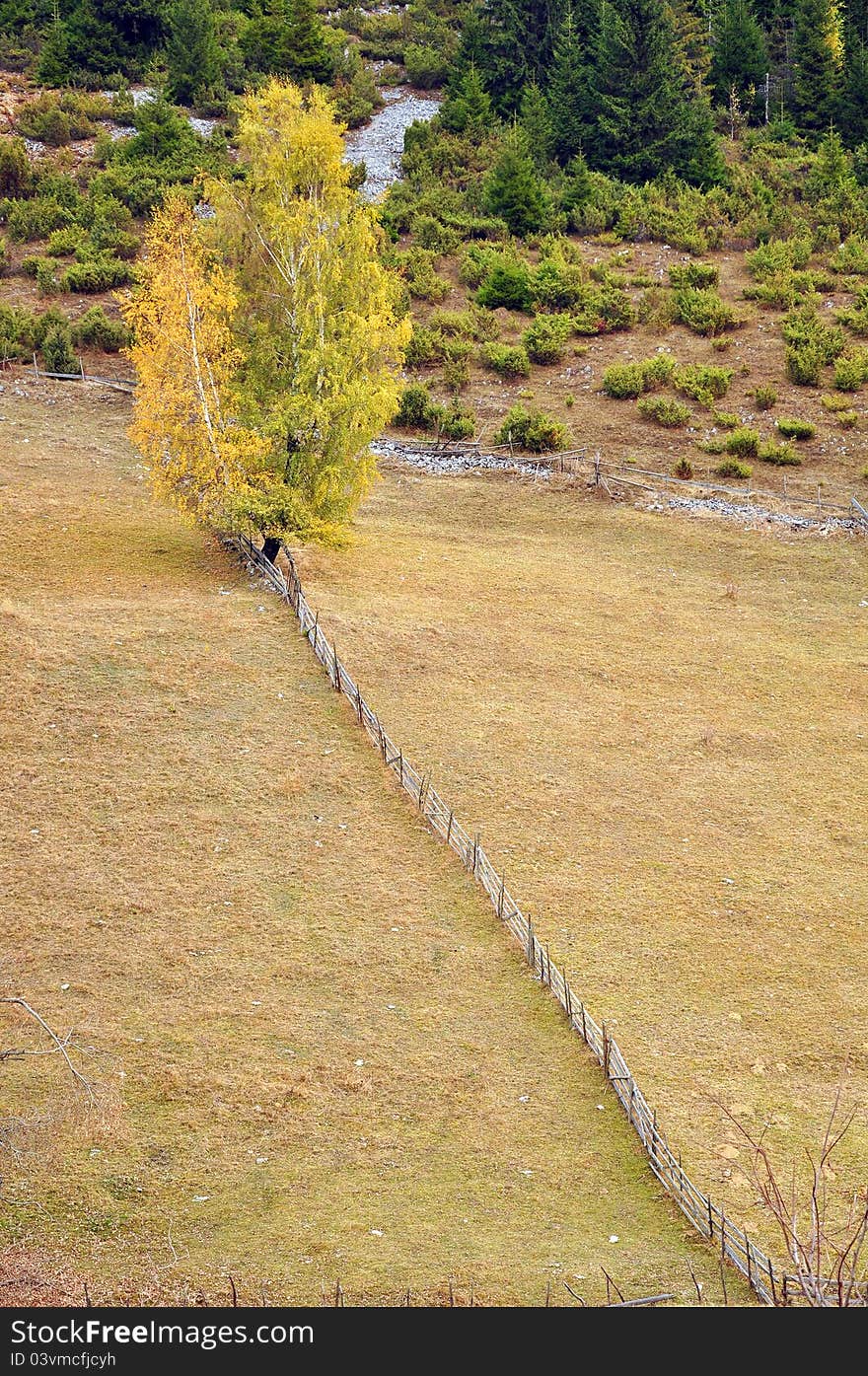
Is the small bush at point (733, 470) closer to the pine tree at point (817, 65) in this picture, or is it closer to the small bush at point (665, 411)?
the small bush at point (665, 411)

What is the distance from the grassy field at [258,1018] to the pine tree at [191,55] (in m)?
44.0

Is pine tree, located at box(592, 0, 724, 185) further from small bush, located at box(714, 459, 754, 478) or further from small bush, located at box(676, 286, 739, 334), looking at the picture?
small bush, located at box(714, 459, 754, 478)

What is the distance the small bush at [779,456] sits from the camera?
41.3 meters

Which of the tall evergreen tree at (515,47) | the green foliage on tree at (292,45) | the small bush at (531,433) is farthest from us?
the tall evergreen tree at (515,47)

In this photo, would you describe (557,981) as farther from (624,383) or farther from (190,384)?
(624,383)

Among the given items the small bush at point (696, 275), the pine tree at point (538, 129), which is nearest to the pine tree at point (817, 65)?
the pine tree at point (538, 129)

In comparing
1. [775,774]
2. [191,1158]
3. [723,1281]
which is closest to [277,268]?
[775,774]

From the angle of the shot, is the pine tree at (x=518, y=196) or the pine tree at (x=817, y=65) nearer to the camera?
the pine tree at (x=518, y=196)

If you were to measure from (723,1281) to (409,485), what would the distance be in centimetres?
2926

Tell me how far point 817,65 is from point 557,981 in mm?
58470

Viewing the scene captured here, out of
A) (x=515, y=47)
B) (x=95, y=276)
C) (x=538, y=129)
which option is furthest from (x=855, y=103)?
(x=95, y=276)

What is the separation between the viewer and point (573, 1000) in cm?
1919

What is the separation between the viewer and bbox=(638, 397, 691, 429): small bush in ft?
143

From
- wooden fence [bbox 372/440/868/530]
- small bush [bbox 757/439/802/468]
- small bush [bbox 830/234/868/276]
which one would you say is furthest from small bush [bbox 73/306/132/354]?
small bush [bbox 830/234/868/276]
